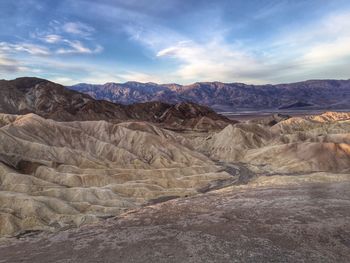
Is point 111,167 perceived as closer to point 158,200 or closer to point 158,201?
point 158,200

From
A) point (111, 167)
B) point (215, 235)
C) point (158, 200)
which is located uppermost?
point (215, 235)

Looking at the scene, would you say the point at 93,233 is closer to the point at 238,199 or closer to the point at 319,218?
the point at 238,199

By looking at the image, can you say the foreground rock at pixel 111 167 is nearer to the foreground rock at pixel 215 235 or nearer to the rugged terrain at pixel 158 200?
the rugged terrain at pixel 158 200

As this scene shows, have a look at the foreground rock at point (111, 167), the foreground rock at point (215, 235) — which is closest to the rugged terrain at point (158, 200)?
the foreground rock at point (215, 235)

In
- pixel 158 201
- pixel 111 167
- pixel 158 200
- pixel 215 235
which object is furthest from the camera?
pixel 111 167

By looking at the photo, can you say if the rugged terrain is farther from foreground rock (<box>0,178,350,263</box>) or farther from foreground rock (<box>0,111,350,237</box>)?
foreground rock (<box>0,111,350,237</box>)

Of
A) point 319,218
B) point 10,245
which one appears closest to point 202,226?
point 319,218

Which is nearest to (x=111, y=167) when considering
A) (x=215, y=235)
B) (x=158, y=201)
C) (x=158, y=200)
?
(x=158, y=200)
